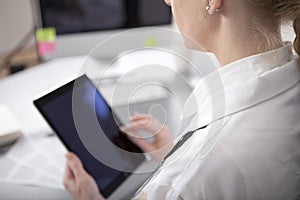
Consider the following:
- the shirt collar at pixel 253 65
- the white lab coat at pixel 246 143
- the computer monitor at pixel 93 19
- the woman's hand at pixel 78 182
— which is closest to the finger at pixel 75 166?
the woman's hand at pixel 78 182

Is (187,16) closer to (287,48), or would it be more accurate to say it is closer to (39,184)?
(287,48)

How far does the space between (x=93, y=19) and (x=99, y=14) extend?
0.03 m

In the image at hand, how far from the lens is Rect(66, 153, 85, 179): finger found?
893 millimetres

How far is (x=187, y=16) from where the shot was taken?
0.72 meters

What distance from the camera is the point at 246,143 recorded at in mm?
608

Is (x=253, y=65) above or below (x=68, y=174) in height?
above

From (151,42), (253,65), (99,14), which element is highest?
(253,65)

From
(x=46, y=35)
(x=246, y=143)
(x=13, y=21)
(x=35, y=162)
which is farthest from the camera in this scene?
(x=13, y=21)

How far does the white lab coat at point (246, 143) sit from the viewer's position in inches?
24.0

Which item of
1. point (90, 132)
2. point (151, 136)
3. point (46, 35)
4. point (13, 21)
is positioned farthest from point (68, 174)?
point (13, 21)

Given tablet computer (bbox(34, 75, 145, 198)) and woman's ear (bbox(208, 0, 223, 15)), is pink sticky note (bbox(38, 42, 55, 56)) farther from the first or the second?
woman's ear (bbox(208, 0, 223, 15))

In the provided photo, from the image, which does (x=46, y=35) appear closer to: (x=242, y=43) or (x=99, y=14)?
(x=99, y=14)

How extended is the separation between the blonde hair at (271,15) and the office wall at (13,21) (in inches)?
45.6

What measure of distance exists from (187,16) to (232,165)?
0.28 m
